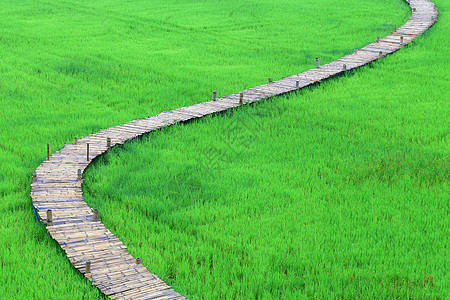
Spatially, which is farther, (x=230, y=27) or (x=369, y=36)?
(x=230, y=27)

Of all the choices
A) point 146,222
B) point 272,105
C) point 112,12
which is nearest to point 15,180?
point 146,222

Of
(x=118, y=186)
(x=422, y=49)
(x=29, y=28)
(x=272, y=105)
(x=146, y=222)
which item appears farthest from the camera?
(x=29, y=28)

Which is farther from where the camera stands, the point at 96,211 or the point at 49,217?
the point at 96,211

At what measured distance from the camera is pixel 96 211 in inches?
288

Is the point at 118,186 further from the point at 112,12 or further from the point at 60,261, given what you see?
the point at 112,12

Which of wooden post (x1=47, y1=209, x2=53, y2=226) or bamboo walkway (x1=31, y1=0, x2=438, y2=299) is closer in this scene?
bamboo walkway (x1=31, y1=0, x2=438, y2=299)

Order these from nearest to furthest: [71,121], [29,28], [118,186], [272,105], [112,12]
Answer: [118,186], [71,121], [272,105], [29,28], [112,12]

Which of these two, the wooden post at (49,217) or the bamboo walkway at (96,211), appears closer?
the bamboo walkway at (96,211)

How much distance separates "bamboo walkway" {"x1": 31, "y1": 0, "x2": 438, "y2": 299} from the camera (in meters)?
6.04

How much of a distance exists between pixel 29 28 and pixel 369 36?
40.0 feet

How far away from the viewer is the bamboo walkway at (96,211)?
19.8ft

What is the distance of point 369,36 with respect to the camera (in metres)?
19.4

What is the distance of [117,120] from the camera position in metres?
12.1

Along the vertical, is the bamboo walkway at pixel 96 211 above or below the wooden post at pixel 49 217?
below
